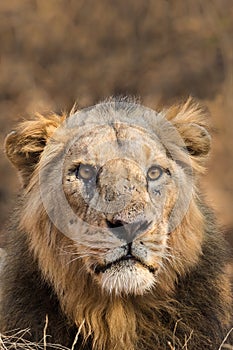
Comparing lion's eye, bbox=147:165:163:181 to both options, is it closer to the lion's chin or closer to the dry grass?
the lion's chin

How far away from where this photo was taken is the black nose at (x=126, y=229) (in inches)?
176

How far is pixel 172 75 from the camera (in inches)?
496

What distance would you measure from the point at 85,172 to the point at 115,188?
0.86ft

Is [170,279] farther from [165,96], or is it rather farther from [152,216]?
[165,96]

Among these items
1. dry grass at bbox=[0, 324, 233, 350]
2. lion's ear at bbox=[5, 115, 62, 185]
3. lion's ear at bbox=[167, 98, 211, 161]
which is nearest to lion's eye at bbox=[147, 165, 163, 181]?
lion's ear at bbox=[167, 98, 211, 161]

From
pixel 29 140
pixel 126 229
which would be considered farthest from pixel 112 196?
pixel 29 140

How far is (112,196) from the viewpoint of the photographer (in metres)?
4.61

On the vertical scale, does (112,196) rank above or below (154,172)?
below

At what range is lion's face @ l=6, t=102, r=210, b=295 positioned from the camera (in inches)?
181

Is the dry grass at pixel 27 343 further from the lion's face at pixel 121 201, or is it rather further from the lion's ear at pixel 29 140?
the lion's ear at pixel 29 140

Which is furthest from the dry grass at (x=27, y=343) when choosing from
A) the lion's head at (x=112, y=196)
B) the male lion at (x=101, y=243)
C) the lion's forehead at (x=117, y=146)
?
the lion's forehead at (x=117, y=146)

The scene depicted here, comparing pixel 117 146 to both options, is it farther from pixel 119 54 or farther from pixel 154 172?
pixel 119 54

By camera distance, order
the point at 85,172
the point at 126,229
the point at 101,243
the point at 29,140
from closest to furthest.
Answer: the point at 126,229, the point at 101,243, the point at 85,172, the point at 29,140

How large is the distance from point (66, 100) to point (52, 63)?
2.26 ft
